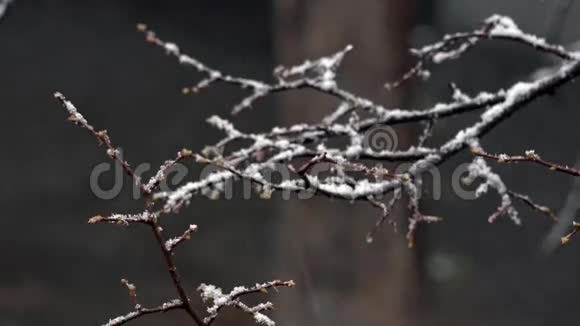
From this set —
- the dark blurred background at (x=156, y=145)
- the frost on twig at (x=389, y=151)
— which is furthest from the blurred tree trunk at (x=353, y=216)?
the dark blurred background at (x=156, y=145)

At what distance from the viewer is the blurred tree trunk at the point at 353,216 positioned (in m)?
2.20

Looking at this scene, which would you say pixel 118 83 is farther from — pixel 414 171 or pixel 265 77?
pixel 414 171

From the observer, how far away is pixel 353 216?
2.22 meters

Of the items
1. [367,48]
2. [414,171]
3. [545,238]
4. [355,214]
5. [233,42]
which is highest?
[233,42]

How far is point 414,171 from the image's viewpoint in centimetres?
134

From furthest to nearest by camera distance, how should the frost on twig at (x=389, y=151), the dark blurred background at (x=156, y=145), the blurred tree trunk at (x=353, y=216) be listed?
the dark blurred background at (x=156, y=145) < the blurred tree trunk at (x=353, y=216) < the frost on twig at (x=389, y=151)

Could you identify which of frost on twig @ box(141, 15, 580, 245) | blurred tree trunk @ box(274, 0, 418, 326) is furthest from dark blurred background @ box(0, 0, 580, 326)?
frost on twig @ box(141, 15, 580, 245)

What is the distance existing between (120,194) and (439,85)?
1837 mm

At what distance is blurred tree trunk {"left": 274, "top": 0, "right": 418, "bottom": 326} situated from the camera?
2203 mm

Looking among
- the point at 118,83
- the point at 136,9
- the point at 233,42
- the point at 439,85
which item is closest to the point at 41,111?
the point at 118,83

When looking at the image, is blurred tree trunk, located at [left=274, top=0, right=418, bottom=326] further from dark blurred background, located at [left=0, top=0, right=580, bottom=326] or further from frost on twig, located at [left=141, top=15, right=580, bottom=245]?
dark blurred background, located at [left=0, top=0, right=580, bottom=326]

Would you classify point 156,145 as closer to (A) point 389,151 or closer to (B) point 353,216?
(B) point 353,216

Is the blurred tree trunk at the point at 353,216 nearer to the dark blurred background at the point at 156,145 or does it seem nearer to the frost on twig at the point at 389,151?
the frost on twig at the point at 389,151

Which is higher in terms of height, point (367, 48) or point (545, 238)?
point (545, 238)
